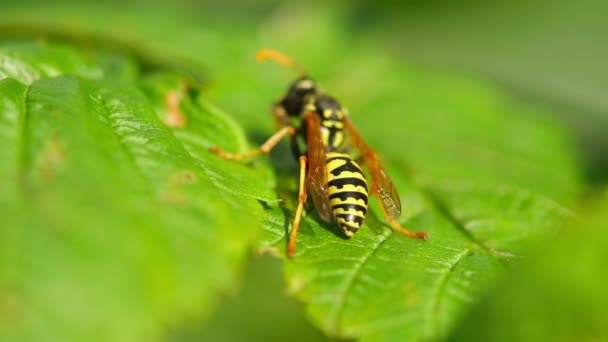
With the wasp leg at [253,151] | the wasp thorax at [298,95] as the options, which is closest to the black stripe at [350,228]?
the wasp leg at [253,151]

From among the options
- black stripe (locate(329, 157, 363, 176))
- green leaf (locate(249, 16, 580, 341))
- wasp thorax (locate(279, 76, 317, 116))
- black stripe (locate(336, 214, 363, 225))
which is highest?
wasp thorax (locate(279, 76, 317, 116))

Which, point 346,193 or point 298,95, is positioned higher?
point 298,95

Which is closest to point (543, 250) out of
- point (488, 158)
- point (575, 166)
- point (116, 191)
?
point (116, 191)

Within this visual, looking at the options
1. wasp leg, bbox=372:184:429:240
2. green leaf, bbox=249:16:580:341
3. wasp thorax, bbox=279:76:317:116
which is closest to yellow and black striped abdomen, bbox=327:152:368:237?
green leaf, bbox=249:16:580:341

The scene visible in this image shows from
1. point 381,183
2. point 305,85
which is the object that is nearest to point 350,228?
point 381,183

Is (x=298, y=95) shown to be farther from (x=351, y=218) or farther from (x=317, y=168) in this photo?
(x=351, y=218)

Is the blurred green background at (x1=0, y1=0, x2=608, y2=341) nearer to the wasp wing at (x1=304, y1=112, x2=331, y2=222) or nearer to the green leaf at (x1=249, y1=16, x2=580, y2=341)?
the green leaf at (x1=249, y1=16, x2=580, y2=341)

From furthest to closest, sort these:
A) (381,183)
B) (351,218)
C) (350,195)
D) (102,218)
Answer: (381,183), (350,195), (351,218), (102,218)
